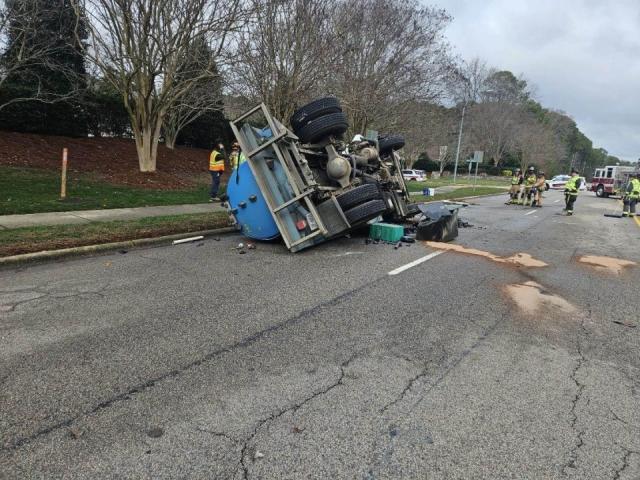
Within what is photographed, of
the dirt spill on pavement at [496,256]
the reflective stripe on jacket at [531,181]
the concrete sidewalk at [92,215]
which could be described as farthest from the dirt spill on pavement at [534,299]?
the reflective stripe on jacket at [531,181]

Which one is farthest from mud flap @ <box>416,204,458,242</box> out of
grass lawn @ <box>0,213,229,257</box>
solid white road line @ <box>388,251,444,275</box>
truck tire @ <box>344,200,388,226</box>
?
grass lawn @ <box>0,213,229,257</box>

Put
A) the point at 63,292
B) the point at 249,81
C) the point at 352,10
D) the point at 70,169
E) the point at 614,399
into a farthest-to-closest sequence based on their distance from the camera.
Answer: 1. the point at 352,10
2. the point at 249,81
3. the point at 70,169
4. the point at 63,292
5. the point at 614,399

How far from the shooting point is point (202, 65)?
1580 centimetres

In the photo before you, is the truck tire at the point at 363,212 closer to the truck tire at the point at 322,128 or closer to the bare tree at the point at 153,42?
the truck tire at the point at 322,128

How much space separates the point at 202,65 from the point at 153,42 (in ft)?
6.12

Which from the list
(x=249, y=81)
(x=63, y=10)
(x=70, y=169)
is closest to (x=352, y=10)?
(x=249, y=81)

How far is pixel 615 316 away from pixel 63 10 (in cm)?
1893

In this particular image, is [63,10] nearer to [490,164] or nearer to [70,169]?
[70,169]

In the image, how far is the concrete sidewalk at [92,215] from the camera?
8286 millimetres

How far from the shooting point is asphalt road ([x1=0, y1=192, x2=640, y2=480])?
2.57m

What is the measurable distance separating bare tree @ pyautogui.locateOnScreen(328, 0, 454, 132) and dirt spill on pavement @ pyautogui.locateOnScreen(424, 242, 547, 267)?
10912 mm

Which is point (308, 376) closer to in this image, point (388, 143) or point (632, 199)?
point (388, 143)

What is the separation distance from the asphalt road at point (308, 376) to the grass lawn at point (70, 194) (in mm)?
4297

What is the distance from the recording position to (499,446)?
2.73m
